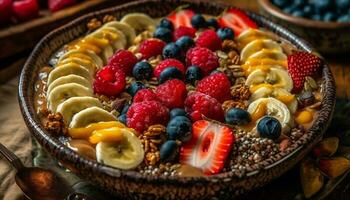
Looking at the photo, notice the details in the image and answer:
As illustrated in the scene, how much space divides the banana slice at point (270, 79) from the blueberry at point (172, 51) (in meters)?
0.21

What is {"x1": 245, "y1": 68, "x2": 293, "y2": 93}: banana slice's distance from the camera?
1537 millimetres

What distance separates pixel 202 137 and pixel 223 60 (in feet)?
1.21

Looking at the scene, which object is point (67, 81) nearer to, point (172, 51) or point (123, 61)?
point (123, 61)

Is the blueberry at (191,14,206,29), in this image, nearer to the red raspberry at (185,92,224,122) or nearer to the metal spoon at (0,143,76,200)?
the red raspberry at (185,92,224,122)

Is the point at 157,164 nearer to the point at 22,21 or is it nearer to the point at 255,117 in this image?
the point at 255,117

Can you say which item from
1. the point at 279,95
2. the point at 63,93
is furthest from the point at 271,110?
the point at 63,93

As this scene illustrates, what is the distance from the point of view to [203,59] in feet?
5.17

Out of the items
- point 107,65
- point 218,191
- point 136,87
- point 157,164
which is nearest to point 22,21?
point 107,65

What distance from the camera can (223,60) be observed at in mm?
1629

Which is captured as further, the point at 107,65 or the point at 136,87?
the point at 107,65

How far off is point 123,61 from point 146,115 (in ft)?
0.93

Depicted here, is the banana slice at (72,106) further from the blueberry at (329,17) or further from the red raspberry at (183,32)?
the blueberry at (329,17)

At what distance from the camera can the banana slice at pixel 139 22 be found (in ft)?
5.94

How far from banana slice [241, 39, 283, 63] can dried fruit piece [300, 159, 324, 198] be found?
0.36m
